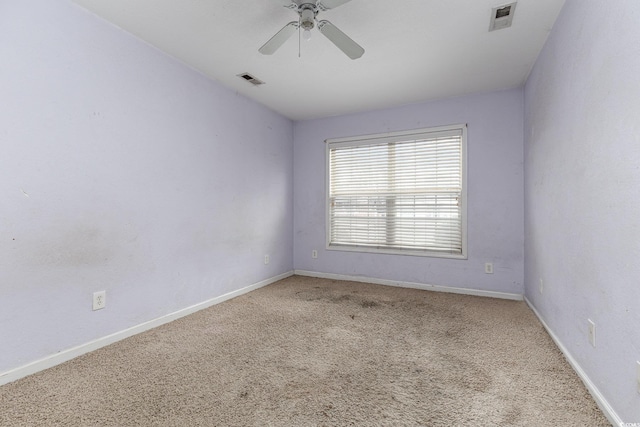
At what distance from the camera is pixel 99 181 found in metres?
2.12

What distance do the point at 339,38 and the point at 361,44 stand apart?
1.92 ft

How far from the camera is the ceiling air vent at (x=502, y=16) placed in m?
2.00

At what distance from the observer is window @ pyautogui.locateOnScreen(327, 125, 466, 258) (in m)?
3.63

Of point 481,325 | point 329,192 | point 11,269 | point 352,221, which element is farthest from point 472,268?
point 11,269

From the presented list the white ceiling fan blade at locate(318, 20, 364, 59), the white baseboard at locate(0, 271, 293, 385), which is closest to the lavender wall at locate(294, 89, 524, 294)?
the white ceiling fan blade at locate(318, 20, 364, 59)

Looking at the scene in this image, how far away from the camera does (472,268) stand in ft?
11.5

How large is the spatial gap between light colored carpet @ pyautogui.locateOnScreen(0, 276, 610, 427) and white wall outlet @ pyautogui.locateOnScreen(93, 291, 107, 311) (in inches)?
11.6

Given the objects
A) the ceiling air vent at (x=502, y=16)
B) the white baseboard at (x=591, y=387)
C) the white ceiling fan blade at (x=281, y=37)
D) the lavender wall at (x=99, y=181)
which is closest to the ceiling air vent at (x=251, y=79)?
the lavender wall at (x=99, y=181)

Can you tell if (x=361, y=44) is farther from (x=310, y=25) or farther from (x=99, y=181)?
(x=99, y=181)

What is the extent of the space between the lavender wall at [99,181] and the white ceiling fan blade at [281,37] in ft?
3.69

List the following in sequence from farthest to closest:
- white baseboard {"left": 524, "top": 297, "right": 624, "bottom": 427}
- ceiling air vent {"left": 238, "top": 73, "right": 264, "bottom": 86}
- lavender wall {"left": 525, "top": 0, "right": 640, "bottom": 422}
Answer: ceiling air vent {"left": 238, "top": 73, "right": 264, "bottom": 86}
white baseboard {"left": 524, "top": 297, "right": 624, "bottom": 427}
lavender wall {"left": 525, "top": 0, "right": 640, "bottom": 422}

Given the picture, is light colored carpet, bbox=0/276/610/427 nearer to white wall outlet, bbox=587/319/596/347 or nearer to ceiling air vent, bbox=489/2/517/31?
white wall outlet, bbox=587/319/596/347

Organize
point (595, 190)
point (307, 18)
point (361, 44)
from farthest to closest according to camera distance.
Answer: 1. point (361, 44)
2. point (307, 18)
3. point (595, 190)

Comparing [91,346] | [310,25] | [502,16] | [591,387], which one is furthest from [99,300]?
[502,16]
